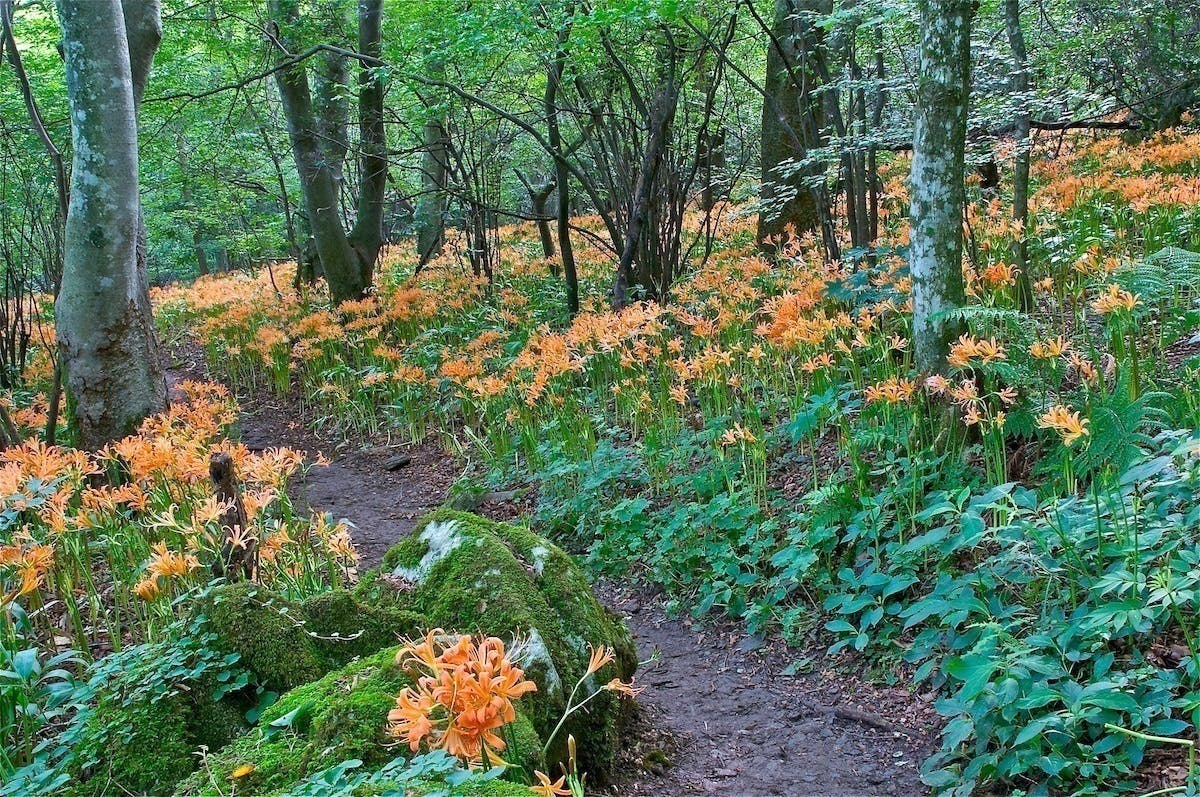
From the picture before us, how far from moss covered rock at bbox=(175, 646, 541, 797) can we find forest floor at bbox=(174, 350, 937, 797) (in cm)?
92

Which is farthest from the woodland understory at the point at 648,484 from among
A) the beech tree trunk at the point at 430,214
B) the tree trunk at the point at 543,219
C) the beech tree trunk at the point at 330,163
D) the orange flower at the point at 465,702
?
the beech tree trunk at the point at 430,214

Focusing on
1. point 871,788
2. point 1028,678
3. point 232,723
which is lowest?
point 871,788

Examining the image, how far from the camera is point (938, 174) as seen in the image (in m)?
4.24

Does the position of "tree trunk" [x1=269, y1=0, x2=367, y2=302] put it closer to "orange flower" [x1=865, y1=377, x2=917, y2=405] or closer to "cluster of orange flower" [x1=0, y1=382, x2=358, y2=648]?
"cluster of orange flower" [x1=0, y1=382, x2=358, y2=648]

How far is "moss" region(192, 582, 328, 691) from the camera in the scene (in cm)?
268

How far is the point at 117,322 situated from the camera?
18.8ft

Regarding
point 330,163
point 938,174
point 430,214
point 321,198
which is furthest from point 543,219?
point 938,174

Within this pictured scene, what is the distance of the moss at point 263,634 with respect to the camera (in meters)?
2.68

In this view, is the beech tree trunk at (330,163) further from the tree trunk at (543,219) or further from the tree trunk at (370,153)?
the tree trunk at (543,219)

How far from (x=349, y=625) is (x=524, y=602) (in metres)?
0.60

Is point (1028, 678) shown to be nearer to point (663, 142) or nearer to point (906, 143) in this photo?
point (906, 143)

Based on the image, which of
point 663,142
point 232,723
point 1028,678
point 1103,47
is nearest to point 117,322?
point 232,723

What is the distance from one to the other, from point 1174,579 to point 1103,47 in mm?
11795

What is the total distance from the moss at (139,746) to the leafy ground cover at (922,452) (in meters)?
2.34
